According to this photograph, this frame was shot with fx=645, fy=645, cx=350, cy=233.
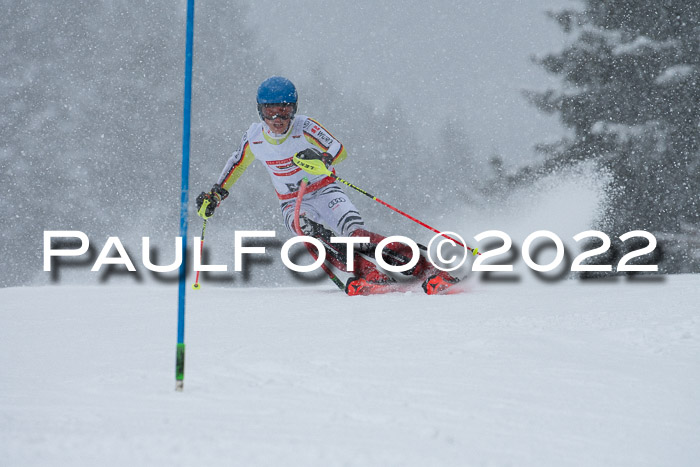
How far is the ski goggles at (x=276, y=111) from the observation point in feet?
20.4

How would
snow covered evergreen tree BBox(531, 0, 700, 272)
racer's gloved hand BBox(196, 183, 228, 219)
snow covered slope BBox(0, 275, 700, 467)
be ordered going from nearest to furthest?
snow covered slope BBox(0, 275, 700, 467) → racer's gloved hand BBox(196, 183, 228, 219) → snow covered evergreen tree BBox(531, 0, 700, 272)

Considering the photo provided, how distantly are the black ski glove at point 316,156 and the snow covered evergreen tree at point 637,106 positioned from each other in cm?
848

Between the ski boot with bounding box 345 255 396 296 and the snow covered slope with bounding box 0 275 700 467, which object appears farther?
the ski boot with bounding box 345 255 396 296

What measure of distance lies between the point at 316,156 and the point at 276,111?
1.91 feet

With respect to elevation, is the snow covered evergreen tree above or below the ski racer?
above

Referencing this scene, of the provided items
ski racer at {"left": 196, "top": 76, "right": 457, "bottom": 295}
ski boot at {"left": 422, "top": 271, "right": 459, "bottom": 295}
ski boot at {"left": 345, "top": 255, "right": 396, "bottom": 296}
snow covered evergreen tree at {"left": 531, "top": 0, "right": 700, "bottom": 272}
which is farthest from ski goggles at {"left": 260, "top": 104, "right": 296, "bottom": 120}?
snow covered evergreen tree at {"left": 531, "top": 0, "right": 700, "bottom": 272}

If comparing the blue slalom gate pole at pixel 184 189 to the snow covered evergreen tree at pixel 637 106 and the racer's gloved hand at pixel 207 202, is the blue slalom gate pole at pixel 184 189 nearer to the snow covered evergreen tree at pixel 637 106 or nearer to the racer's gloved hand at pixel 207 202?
the racer's gloved hand at pixel 207 202

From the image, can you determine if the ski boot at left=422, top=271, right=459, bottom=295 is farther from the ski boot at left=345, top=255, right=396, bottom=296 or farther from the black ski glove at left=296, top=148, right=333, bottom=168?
the black ski glove at left=296, top=148, right=333, bottom=168

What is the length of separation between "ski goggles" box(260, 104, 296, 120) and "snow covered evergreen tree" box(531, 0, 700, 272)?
29.1 ft

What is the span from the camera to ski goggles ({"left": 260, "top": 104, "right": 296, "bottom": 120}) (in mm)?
6207

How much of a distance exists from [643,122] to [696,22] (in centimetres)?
239

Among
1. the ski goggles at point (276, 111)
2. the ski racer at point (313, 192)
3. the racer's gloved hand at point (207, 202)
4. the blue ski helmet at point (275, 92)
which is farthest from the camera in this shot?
the racer's gloved hand at point (207, 202)

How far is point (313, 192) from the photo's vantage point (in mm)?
6859

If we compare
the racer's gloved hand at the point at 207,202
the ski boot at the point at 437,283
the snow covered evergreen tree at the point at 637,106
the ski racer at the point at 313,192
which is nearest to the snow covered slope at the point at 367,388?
the ski boot at the point at 437,283
